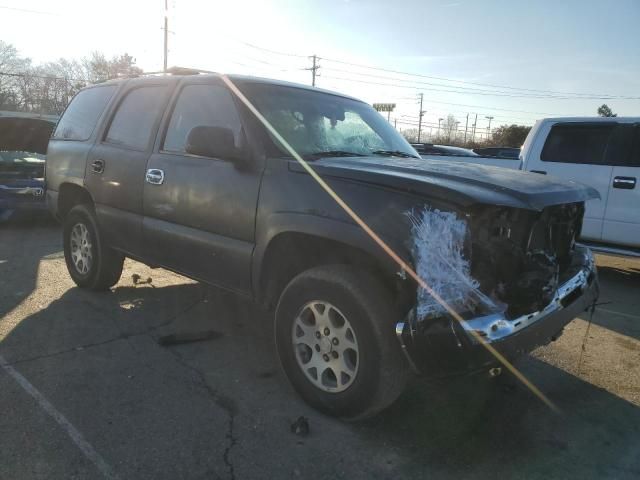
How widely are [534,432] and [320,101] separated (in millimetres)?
2708

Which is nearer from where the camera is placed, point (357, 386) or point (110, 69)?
point (357, 386)

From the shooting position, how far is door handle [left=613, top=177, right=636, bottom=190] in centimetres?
652

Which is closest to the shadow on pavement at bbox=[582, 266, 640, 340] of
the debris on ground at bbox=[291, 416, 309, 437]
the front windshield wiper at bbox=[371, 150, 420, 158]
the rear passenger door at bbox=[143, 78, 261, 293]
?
the front windshield wiper at bbox=[371, 150, 420, 158]

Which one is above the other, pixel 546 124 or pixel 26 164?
pixel 546 124

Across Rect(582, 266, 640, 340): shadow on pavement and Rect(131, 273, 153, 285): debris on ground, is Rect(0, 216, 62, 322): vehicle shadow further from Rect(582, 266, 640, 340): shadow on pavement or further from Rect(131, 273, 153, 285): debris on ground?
Rect(582, 266, 640, 340): shadow on pavement

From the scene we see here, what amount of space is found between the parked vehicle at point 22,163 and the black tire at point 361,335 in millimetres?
7053

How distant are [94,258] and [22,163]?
16.7 ft

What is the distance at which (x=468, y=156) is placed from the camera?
9984 mm

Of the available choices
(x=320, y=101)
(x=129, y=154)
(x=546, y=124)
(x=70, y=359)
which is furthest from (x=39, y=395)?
(x=546, y=124)

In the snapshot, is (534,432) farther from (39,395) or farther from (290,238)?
(39,395)

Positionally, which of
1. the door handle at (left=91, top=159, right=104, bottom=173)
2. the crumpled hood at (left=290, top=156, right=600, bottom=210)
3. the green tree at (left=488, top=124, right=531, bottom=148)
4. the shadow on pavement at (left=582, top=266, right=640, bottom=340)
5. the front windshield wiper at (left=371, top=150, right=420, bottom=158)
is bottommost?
the shadow on pavement at (left=582, top=266, right=640, bottom=340)

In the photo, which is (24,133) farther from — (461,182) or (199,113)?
(461,182)

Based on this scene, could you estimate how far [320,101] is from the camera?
4094 millimetres

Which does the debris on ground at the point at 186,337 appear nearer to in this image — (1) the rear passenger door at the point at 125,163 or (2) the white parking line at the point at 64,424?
(1) the rear passenger door at the point at 125,163
